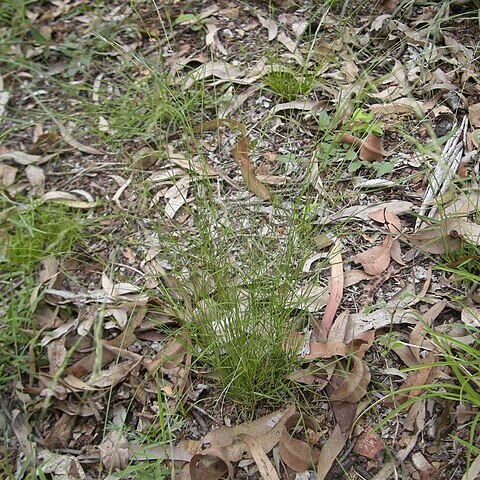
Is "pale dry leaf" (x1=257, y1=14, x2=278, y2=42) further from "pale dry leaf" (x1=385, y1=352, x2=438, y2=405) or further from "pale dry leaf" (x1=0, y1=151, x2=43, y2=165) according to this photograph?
"pale dry leaf" (x1=385, y1=352, x2=438, y2=405)

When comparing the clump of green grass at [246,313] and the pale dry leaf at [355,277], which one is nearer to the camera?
the clump of green grass at [246,313]

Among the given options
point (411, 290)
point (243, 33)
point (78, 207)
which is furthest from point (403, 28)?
point (78, 207)

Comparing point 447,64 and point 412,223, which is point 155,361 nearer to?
point 412,223

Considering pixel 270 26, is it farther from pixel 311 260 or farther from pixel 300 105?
pixel 311 260

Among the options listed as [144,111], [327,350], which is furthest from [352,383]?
[144,111]

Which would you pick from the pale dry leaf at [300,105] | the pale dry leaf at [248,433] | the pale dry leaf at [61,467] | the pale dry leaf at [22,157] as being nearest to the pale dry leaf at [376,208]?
the pale dry leaf at [300,105]

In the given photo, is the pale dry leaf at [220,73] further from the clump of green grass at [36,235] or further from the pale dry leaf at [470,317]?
the pale dry leaf at [470,317]

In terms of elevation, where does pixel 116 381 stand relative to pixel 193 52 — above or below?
below
